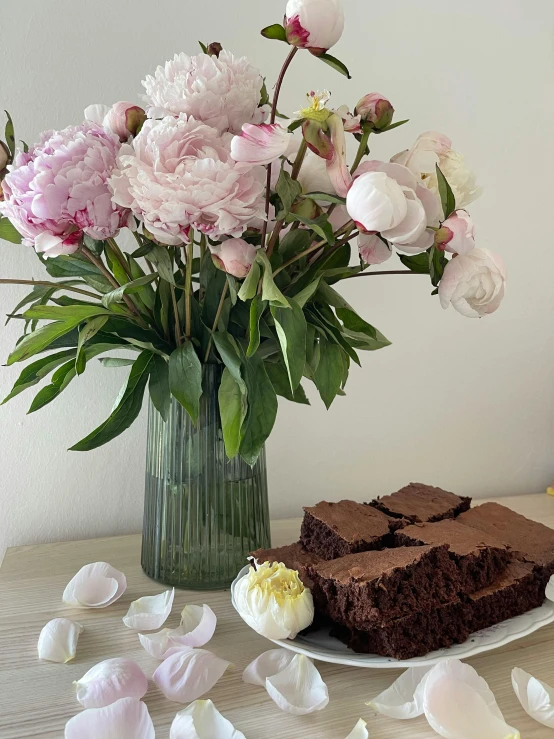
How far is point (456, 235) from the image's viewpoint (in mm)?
605

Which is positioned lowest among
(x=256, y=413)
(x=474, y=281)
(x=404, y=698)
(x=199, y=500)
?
(x=404, y=698)

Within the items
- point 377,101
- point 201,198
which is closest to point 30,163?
point 201,198

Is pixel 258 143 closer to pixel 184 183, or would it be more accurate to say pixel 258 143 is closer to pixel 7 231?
pixel 184 183

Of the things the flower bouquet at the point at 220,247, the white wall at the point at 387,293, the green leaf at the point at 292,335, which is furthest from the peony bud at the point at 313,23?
the white wall at the point at 387,293

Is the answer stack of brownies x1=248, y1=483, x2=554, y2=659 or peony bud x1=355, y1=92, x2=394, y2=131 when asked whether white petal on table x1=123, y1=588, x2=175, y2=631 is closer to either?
stack of brownies x1=248, y1=483, x2=554, y2=659

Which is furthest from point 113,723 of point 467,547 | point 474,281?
point 474,281

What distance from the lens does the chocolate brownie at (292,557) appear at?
0.70 metres

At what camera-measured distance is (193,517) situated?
76cm

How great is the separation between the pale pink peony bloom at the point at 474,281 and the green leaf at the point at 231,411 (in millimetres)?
215

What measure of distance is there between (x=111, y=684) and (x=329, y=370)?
34 centimetres

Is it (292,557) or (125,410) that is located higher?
(125,410)

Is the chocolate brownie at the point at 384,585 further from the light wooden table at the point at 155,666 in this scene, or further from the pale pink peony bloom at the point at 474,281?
the pale pink peony bloom at the point at 474,281

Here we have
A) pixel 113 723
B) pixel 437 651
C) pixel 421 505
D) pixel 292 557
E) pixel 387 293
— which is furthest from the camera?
pixel 387 293

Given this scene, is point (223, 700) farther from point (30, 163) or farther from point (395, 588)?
point (30, 163)
